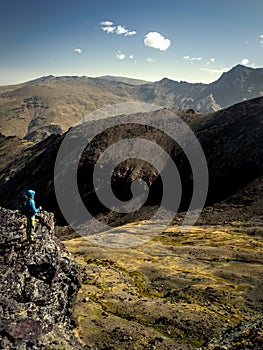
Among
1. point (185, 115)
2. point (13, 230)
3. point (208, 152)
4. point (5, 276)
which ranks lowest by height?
point (5, 276)

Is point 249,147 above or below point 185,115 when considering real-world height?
below

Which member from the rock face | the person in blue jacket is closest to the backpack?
the person in blue jacket

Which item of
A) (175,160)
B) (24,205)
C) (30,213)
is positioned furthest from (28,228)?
(175,160)

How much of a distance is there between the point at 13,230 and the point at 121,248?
39518 mm

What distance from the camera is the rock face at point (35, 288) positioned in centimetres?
1928

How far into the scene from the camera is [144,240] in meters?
67.2

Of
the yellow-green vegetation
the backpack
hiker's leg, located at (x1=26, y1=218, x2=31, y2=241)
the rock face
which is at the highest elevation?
the backpack

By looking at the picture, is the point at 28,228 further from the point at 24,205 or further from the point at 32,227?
the point at 24,205

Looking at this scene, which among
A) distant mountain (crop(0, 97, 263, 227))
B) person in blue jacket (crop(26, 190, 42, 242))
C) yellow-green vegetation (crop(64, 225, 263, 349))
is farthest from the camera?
distant mountain (crop(0, 97, 263, 227))

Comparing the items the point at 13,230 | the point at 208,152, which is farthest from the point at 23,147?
the point at 13,230

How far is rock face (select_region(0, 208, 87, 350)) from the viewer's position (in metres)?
19.3

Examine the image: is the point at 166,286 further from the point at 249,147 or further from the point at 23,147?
the point at 23,147

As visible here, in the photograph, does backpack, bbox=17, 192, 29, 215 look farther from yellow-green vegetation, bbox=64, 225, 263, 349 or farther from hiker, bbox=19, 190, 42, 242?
yellow-green vegetation, bbox=64, 225, 263, 349

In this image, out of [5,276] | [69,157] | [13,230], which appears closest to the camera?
[5,276]
